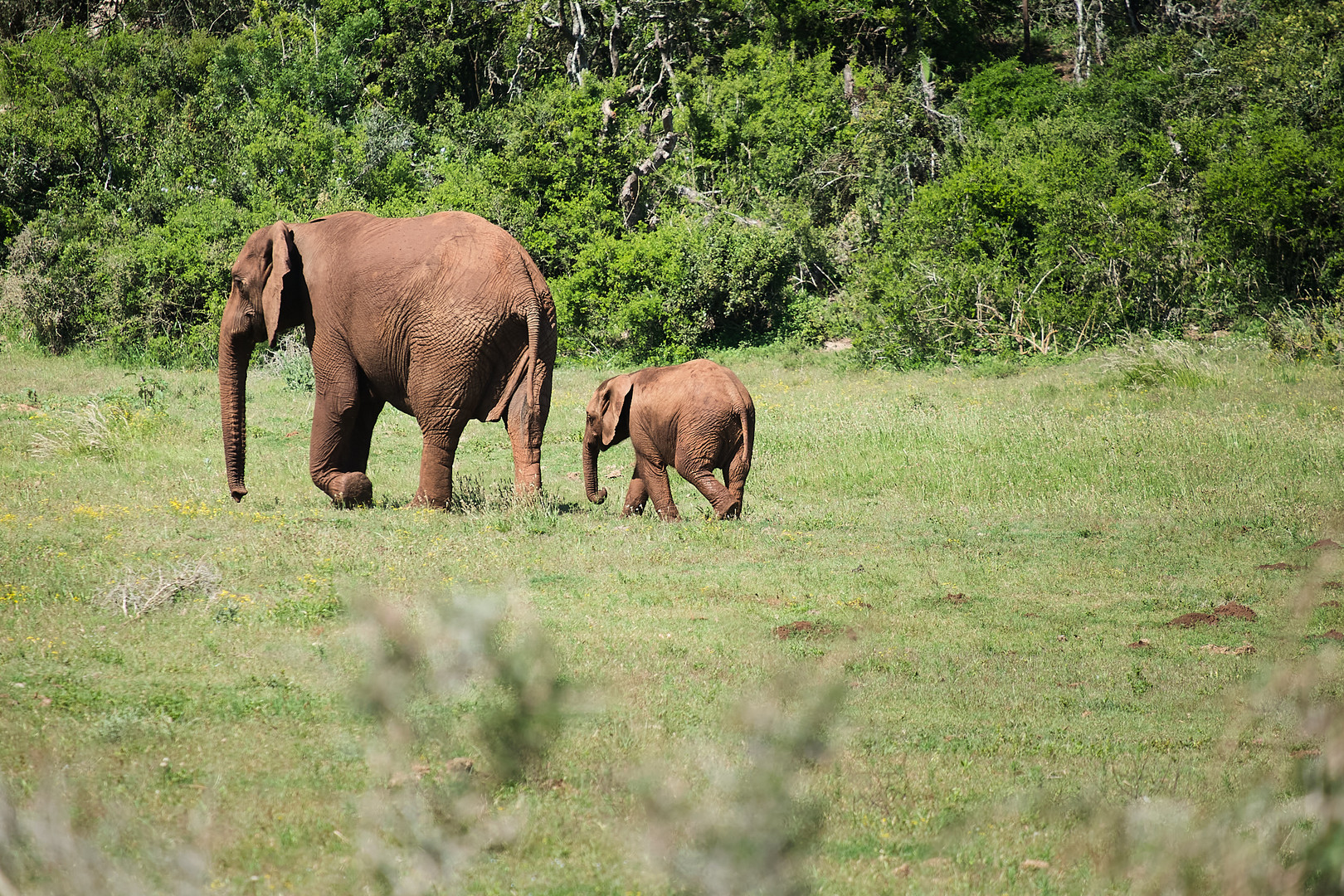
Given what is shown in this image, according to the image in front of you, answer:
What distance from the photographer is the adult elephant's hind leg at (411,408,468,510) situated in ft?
39.1

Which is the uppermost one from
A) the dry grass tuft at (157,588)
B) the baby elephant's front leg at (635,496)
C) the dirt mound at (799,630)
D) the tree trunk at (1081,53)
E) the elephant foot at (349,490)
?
the tree trunk at (1081,53)

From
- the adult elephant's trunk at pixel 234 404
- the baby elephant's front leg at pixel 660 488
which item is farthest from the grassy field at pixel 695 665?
the baby elephant's front leg at pixel 660 488

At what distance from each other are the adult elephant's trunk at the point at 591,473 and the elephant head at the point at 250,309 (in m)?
3.61

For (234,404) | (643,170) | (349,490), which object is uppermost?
(643,170)

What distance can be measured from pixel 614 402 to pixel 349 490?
309 centimetres

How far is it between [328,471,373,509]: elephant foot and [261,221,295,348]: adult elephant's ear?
1.59 m

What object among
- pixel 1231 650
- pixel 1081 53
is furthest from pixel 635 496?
pixel 1081 53

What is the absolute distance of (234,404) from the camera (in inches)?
488

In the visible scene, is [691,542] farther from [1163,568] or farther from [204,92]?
[204,92]

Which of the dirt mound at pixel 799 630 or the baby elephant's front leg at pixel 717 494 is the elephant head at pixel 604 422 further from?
the dirt mound at pixel 799 630

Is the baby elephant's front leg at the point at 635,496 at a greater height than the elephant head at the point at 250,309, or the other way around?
the elephant head at the point at 250,309

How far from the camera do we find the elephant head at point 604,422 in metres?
13.6

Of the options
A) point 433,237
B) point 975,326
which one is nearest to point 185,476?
point 433,237

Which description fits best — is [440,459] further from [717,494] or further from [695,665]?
[695,665]
